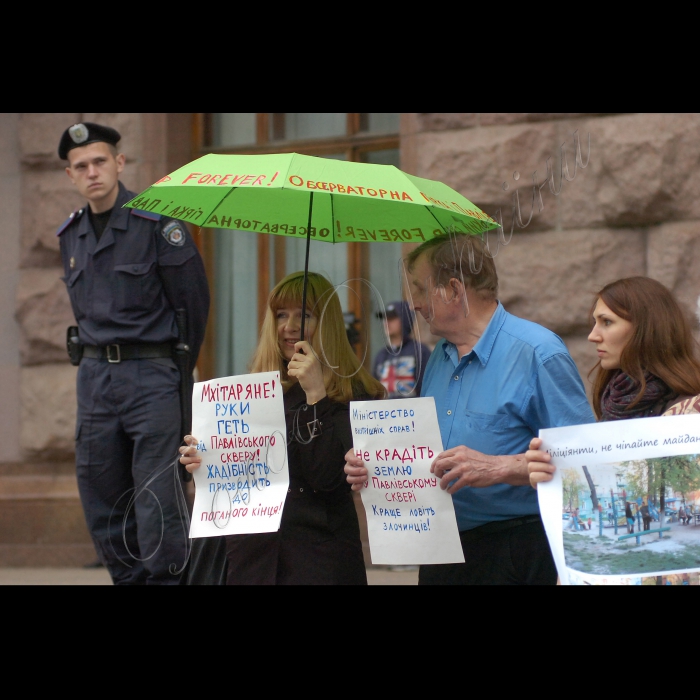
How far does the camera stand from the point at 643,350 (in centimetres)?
282

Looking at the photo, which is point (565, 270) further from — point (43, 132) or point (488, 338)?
point (43, 132)

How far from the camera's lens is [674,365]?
2.79 metres

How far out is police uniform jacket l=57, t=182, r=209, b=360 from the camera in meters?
4.24

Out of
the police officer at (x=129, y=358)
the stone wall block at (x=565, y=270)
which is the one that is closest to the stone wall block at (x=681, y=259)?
the stone wall block at (x=565, y=270)

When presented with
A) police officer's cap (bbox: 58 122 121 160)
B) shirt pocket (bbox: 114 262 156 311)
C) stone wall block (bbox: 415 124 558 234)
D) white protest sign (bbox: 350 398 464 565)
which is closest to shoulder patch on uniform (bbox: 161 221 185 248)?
shirt pocket (bbox: 114 262 156 311)

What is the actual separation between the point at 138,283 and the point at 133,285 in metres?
0.02

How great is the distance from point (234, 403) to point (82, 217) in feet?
5.66

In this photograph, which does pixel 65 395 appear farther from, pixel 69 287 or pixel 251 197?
pixel 251 197

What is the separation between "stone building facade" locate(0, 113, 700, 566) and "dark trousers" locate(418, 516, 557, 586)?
2.17 metres

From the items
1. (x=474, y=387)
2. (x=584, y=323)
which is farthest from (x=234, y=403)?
(x=584, y=323)

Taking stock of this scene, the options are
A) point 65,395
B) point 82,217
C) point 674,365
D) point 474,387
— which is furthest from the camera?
point 65,395

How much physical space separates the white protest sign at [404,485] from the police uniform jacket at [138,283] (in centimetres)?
152

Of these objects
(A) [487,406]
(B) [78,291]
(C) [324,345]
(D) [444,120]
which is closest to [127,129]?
(D) [444,120]

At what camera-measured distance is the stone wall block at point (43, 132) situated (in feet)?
22.0
